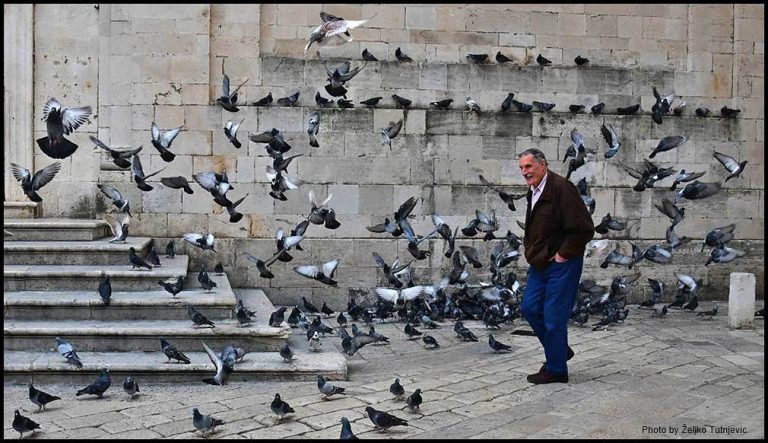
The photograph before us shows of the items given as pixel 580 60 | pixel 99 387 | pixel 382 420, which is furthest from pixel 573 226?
pixel 580 60

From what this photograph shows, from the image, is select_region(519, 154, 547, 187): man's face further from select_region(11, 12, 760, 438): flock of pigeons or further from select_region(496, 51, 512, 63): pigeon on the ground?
select_region(496, 51, 512, 63): pigeon on the ground

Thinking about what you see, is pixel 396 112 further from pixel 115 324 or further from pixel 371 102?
pixel 115 324

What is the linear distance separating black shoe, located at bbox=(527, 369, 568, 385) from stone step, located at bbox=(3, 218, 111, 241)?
17.9ft

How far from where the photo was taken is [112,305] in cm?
752

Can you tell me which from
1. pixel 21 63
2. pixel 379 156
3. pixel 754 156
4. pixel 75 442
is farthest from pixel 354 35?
pixel 75 442

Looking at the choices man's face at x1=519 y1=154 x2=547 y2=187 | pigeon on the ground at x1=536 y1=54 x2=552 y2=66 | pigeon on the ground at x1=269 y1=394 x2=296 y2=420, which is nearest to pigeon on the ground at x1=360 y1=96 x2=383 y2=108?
pigeon on the ground at x1=536 y1=54 x2=552 y2=66

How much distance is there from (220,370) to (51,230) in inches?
156

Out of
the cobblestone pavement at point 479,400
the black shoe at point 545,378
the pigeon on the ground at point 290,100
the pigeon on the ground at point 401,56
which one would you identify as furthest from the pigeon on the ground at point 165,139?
the black shoe at point 545,378

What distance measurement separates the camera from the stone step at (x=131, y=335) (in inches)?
275

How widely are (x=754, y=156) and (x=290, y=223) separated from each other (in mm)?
6709

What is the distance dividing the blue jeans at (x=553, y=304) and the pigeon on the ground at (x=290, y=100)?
15.0 feet

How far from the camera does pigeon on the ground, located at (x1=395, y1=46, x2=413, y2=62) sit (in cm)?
1067

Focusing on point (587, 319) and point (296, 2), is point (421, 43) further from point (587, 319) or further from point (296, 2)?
point (587, 319)

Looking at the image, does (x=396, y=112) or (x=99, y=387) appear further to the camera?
(x=396, y=112)
